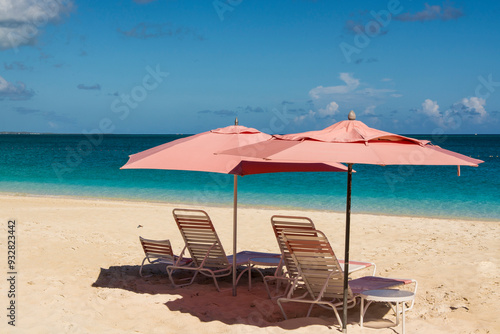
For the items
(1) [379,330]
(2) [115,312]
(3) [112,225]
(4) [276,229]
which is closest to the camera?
(1) [379,330]

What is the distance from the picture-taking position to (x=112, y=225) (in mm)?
10023

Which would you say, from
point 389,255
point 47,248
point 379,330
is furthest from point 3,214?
point 379,330

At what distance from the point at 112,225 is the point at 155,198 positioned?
8.82 meters

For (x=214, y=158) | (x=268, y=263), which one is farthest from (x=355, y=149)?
(x=268, y=263)

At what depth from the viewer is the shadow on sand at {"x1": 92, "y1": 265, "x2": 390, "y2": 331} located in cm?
466

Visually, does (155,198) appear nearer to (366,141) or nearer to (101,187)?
(101,187)

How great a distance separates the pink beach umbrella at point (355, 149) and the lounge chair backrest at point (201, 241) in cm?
163

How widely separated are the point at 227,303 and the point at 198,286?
679mm

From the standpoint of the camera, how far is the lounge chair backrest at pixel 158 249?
598cm

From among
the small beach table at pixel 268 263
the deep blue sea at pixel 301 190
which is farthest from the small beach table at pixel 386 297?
the deep blue sea at pixel 301 190

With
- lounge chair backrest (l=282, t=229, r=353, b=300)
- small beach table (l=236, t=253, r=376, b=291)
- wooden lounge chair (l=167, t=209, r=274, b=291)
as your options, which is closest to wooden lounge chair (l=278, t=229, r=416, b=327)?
lounge chair backrest (l=282, t=229, r=353, b=300)

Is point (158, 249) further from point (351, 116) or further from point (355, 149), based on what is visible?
point (355, 149)

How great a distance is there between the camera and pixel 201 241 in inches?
227

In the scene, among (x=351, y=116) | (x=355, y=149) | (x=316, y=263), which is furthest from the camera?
(x=316, y=263)
